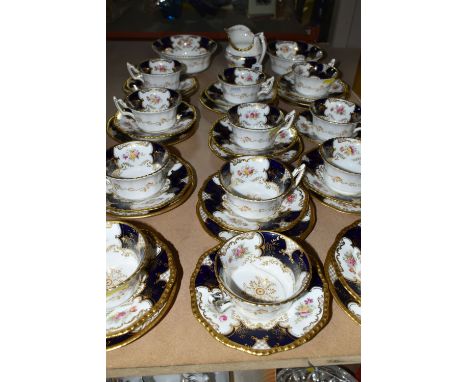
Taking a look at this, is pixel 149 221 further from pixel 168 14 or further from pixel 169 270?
pixel 168 14

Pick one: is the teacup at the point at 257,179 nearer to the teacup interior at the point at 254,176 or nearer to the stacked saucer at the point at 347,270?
the teacup interior at the point at 254,176

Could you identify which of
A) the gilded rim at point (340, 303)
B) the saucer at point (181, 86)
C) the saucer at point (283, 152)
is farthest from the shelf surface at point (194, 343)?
the saucer at point (181, 86)

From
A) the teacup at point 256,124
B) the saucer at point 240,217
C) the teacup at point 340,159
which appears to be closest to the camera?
the saucer at point 240,217

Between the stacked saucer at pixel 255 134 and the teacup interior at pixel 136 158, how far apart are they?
0.57 feet

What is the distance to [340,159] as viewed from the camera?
99 centimetres

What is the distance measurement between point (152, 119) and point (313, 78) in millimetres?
538

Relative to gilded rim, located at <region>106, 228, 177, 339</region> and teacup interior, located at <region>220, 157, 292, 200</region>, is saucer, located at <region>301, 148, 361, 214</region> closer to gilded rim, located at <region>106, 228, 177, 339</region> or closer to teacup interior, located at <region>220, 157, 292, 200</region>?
teacup interior, located at <region>220, 157, 292, 200</region>

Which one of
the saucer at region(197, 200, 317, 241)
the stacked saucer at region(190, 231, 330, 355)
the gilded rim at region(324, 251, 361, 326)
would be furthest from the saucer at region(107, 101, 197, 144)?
the gilded rim at region(324, 251, 361, 326)

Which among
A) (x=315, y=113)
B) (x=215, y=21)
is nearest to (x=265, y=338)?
(x=315, y=113)

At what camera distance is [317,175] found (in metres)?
0.97

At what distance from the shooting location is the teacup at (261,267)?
26.8 inches

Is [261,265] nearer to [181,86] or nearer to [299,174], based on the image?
[299,174]

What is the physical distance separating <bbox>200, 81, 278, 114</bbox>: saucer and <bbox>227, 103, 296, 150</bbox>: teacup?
13 cm

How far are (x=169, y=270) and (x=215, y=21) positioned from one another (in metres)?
2.06
